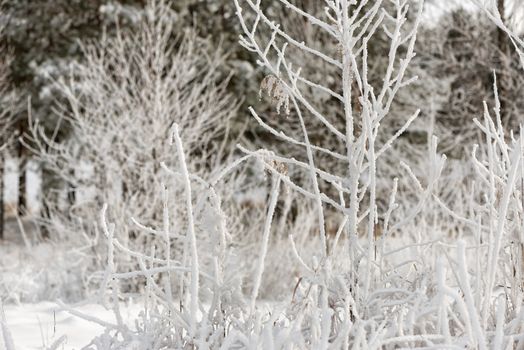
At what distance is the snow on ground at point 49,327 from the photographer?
4.49 metres

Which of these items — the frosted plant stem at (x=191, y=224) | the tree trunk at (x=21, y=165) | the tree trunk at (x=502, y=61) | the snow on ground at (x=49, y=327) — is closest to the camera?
the frosted plant stem at (x=191, y=224)

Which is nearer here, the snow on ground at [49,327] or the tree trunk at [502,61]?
the snow on ground at [49,327]

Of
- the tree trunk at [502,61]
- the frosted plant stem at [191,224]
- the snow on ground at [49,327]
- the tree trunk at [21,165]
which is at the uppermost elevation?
the tree trunk at [502,61]

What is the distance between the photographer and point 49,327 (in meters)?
5.34

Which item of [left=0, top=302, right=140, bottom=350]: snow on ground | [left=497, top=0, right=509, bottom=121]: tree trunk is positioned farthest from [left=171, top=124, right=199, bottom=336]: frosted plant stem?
[left=497, top=0, right=509, bottom=121]: tree trunk

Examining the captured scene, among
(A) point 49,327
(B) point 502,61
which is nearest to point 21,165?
(B) point 502,61

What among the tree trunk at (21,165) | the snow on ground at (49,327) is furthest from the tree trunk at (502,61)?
the tree trunk at (21,165)

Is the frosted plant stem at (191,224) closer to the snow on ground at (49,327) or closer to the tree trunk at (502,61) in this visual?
the snow on ground at (49,327)

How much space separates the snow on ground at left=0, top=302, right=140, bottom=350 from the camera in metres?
4.49

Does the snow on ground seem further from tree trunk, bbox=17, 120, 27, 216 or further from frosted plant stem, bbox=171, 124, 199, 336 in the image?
tree trunk, bbox=17, 120, 27, 216

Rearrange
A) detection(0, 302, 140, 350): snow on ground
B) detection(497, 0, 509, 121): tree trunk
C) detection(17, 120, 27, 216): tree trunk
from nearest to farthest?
1. detection(0, 302, 140, 350): snow on ground
2. detection(497, 0, 509, 121): tree trunk
3. detection(17, 120, 27, 216): tree trunk

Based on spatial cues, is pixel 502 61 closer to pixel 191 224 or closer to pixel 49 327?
pixel 49 327

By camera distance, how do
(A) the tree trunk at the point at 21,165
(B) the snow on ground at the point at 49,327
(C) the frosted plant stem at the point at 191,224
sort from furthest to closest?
(A) the tree trunk at the point at 21,165 < (B) the snow on ground at the point at 49,327 < (C) the frosted plant stem at the point at 191,224

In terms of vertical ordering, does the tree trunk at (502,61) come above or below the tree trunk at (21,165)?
above
